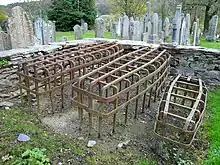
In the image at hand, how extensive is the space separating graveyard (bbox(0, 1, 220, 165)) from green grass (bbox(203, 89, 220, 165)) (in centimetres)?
1

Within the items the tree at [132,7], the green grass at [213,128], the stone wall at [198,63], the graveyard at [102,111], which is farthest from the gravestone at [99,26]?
the tree at [132,7]

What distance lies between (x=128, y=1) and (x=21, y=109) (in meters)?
14.8

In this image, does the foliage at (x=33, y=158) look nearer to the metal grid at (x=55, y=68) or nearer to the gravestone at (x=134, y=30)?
the metal grid at (x=55, y=68)

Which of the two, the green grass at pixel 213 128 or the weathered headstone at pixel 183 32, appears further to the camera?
the weathered headstone at pixel 183 32

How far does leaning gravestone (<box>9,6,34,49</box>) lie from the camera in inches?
180

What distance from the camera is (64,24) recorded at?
1775 cm

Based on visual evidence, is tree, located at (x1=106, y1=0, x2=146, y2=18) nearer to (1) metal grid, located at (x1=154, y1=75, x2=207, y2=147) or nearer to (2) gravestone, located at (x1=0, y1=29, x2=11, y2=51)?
(2) gravestone, located at (x1=0, y1=29, x2=11, y2=51)

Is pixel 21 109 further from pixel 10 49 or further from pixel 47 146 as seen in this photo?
pixel 10 49

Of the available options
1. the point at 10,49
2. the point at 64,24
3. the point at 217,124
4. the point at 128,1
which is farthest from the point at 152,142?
the point at 64,24

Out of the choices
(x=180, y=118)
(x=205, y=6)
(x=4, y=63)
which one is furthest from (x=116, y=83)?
(x=205, y=6)

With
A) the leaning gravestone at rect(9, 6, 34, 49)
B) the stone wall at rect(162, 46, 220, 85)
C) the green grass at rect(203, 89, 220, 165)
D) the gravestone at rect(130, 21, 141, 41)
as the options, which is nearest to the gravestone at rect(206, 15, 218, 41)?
the gravestone at rect(130, 21, 141, 41)

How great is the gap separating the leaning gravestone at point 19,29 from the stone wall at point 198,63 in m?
3.51

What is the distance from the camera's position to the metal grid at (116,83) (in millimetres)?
2861

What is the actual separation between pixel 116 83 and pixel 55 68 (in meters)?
1.24
